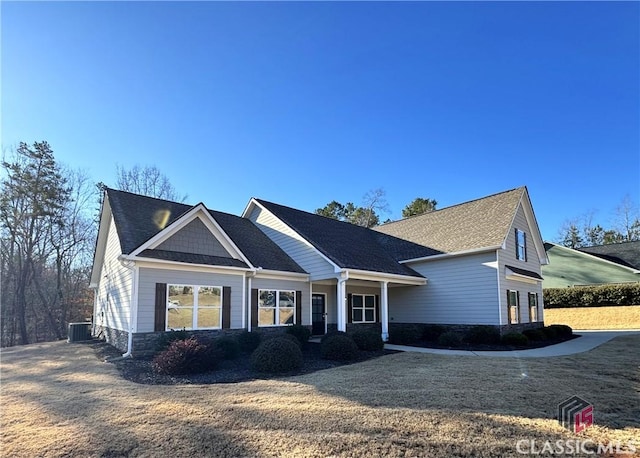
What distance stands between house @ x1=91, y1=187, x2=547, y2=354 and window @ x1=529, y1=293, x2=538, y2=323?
0.20 metres

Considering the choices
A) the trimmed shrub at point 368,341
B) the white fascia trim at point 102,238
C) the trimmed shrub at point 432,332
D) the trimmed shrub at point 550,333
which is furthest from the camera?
the trimmed shrub at point 550,333

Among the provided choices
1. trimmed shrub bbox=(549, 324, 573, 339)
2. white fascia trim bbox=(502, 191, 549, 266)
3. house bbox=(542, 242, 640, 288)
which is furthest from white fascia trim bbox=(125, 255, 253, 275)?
house bbox=(542, 242, 640, 288)

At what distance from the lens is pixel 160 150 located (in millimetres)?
17766

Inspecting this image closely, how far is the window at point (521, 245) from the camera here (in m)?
18.7

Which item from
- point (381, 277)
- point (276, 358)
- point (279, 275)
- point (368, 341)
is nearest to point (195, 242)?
point (279, 275)

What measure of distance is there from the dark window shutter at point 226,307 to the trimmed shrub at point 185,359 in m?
3.59

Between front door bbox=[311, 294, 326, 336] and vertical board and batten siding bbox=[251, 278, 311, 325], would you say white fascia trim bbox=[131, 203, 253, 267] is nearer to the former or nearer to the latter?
vertical board and batten siding bbox=[251, 278, 311, 325]

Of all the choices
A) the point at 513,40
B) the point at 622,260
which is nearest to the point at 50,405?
the point at 513,40

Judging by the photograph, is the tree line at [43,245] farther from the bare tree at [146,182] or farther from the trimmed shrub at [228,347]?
the trimmed shrub at [228,347]

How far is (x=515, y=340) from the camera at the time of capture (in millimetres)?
14531

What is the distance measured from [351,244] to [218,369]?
10.5m

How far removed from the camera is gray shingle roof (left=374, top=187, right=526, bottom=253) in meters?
16.9

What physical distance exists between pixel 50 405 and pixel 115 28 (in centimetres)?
987

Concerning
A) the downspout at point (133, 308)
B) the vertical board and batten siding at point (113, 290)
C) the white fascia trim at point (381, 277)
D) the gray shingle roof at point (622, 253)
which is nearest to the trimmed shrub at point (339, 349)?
the white fascia trim at point (381, 277)
